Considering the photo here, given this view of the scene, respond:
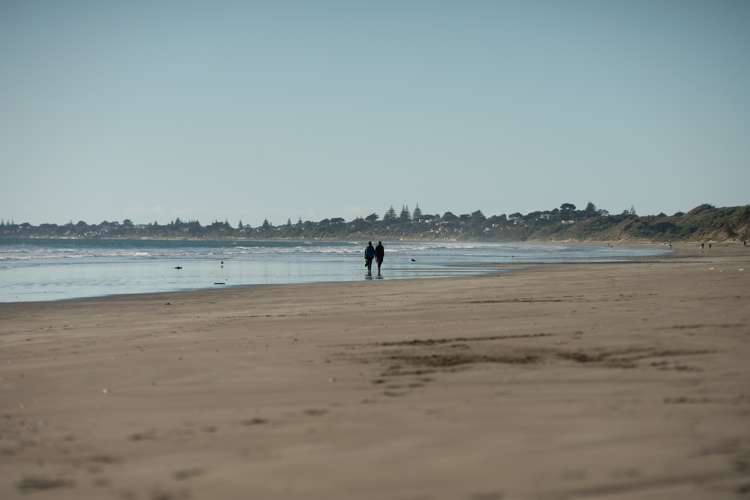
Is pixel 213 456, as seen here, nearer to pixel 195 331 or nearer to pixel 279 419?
pixel 279 419

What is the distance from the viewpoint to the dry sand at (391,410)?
420 cm

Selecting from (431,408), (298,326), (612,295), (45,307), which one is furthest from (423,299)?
(431,408)

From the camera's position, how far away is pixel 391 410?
5754mm

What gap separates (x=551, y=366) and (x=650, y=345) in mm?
1700

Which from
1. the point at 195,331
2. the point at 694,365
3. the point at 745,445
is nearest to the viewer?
the point at 745,445

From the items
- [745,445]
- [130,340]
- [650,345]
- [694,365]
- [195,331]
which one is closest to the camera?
[745,445]

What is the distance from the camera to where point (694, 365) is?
23.3ft

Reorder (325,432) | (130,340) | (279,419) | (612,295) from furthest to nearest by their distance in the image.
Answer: (612,295), (130,340), (279,419), (325,432)

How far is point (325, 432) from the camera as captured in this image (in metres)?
5.21

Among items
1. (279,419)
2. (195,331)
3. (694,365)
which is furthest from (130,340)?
(694,365)

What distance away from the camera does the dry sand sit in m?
4.20

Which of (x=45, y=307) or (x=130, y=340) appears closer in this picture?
(x=130, y=340)

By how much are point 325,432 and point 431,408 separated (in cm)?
95

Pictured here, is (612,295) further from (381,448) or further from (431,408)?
(381,448)
